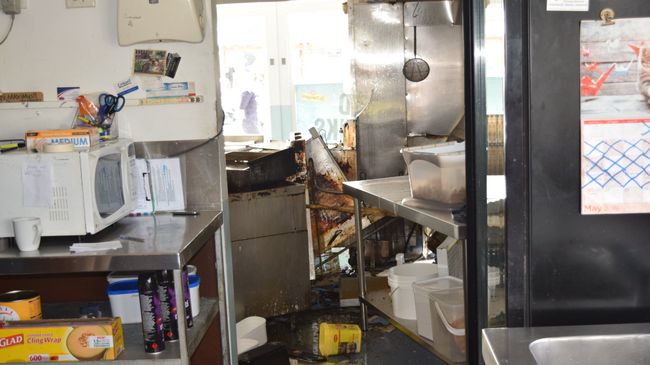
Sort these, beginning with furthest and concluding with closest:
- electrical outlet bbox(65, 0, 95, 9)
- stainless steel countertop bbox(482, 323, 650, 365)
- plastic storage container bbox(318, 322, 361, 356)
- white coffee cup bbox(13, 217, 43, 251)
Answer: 1. plastic storage container bbox(318, 322, 361, 356)
2. electrical outlet bbox(65, 0, 95, 9)
3. white coffee cup bbox(13, 217, 43, 251)
4. stainless steel countertop bbox(482, 323, 650, 365)

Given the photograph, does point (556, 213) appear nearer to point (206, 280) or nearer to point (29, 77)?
point (206, 280)

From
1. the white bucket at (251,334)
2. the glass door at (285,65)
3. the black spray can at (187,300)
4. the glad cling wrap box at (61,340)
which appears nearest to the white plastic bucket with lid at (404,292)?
the white bucket at (251,334)

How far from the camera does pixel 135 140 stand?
2.80 meters

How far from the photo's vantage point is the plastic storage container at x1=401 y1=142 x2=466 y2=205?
279cm

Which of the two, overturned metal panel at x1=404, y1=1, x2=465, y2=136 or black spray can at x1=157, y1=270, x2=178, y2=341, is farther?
overturned metal panel at x1=404, y1=1, x2=465, y2=136

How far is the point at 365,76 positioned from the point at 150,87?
2.67 m

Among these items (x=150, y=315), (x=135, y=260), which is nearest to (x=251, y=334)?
(x=150, y=315)

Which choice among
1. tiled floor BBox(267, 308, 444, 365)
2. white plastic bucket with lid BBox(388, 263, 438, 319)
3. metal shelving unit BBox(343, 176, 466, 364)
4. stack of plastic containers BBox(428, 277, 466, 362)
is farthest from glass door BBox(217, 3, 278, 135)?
stack of plastic containers BBox(428, 277, 466, 362)

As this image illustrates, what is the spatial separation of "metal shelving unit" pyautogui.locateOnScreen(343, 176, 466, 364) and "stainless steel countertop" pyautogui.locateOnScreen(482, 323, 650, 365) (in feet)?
3.43

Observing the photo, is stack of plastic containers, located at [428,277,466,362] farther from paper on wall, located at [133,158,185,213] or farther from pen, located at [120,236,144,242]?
pen, located at [120,236,144,242]

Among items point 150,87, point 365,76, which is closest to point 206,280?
point 150,87

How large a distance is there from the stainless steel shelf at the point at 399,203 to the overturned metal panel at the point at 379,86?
127cm

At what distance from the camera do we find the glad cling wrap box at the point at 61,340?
2139 mm

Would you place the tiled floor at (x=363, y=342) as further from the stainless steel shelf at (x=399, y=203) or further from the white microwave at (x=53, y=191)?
the white microwave at (x=53, y=191)
